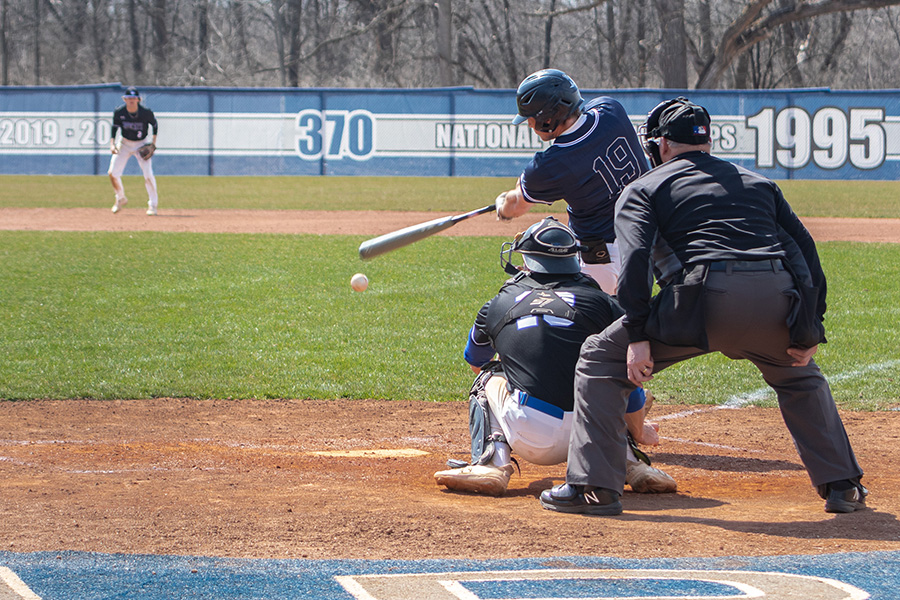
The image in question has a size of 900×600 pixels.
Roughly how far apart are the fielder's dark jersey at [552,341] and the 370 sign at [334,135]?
23.2 m

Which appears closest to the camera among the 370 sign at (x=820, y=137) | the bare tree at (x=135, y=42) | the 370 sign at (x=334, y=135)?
the 370 sign at (x=820, y=137)

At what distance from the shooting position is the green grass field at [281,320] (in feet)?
23.9

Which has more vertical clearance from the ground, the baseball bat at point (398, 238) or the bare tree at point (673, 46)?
the bare tree at point (673, 46)

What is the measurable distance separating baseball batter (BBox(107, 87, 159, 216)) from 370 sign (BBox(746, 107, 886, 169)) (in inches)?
597

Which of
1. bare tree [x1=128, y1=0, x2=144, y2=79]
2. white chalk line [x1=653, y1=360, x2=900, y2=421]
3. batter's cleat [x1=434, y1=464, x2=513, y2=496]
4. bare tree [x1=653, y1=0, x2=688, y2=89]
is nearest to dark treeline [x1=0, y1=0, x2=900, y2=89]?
bare tree [x1=128, y1=0, x2=144, y2=79]

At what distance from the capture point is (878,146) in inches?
1020

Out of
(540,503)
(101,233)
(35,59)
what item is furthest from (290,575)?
(35,59)

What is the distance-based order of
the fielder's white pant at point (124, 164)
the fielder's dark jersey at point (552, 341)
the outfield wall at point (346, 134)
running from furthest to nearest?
1. the outfield wall at point (346, 134)
2. the fielder's white pant at point (124, 164)
3. the fielder's dark jersey at point (552, 341)

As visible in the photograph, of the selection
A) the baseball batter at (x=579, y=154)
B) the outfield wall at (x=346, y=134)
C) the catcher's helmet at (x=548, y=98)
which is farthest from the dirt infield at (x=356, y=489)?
the outfield wall at (x=346, y=134)

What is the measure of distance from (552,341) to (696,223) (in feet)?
2.90

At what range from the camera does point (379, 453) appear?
5.48 metres

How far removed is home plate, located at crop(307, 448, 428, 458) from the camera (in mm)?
5414

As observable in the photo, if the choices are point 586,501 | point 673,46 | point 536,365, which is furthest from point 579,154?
point 673,46

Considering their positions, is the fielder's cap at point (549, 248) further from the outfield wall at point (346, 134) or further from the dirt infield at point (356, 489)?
the outfield wall at point (346, 134)
